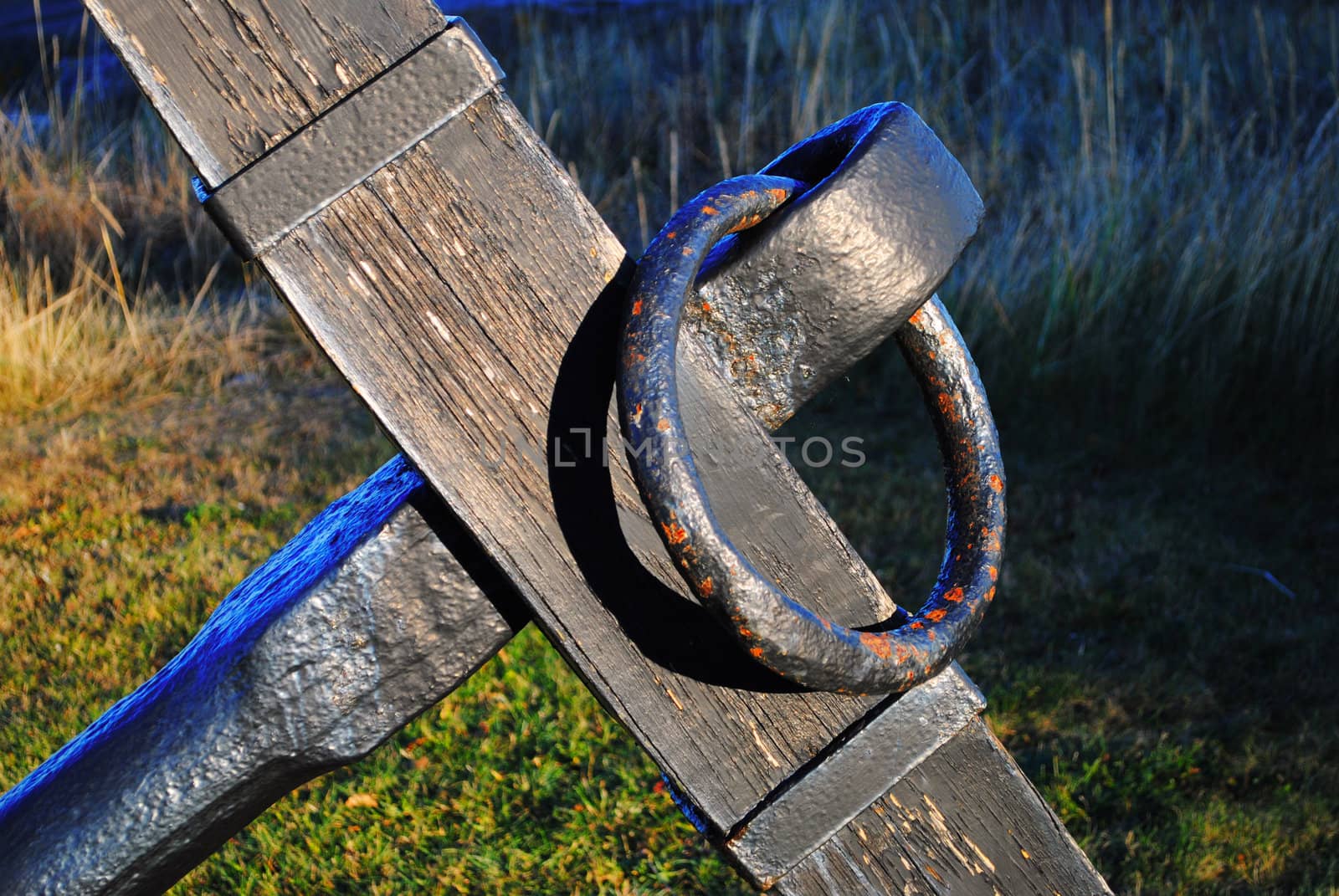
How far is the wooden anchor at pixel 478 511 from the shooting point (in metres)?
0.79

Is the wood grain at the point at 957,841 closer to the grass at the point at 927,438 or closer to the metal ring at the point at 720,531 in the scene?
the metal ring at the point at 720,531

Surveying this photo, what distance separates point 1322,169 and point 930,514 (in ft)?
7.96

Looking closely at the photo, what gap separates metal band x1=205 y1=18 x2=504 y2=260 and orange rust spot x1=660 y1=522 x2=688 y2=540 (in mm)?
351

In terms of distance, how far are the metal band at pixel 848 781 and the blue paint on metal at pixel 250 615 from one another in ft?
→ 1.37

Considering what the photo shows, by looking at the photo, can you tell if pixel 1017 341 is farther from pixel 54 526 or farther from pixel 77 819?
pixel 77 819

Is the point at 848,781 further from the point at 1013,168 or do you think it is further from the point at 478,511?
the point at 1013,168

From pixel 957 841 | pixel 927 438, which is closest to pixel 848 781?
pixel 957 841

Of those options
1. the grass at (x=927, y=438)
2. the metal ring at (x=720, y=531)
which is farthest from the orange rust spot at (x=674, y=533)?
the grass at (x=927, y=438)

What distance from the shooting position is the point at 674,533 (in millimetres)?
751

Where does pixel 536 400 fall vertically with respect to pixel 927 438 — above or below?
above

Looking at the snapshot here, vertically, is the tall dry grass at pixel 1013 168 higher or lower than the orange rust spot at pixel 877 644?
lower

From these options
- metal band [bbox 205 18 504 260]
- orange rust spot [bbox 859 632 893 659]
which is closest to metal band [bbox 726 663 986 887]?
orange rust spot [bbox 859 632 893 659]

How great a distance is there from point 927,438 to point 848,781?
3.91 metres

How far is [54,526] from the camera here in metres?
4.00
